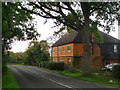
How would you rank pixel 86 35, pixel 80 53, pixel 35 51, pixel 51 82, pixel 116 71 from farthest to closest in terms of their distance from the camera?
pixel 35 51
pixel 80 53
pixel 86 35
pixel 116 71
pixel 51 82

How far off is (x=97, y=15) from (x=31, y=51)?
41605 millimetres

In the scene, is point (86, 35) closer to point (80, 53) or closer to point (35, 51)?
point (80, 53)

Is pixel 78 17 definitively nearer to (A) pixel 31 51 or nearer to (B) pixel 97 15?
(B) pixel 97 15

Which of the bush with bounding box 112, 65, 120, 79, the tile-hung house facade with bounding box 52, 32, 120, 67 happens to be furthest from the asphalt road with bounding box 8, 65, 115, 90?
the tile-hung house facade with bounding box 52, 32, 120, 67

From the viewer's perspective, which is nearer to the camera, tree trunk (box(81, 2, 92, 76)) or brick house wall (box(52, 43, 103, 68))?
tree trunk (box(81, 2, 92, 76))

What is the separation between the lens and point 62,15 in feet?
75.1

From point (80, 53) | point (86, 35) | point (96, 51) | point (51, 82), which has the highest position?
point (86, 35)

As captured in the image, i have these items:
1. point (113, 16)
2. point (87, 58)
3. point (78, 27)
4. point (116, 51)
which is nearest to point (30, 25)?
point (78, 27)

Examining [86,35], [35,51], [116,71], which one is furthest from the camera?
[35,51]

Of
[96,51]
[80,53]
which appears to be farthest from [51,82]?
[96,51]

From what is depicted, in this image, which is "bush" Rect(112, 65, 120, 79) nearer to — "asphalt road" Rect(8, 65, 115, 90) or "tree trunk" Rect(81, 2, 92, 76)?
"tree trunk" Rect(81, 2, 92, 76)

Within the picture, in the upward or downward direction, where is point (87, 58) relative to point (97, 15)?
downward

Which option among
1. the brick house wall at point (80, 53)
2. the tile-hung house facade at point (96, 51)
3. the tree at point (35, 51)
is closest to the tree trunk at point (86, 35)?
the tile-hung house facade at point (96, 51)

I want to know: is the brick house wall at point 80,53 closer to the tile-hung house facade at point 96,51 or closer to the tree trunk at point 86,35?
the tile-hung house facade at point 96,51
